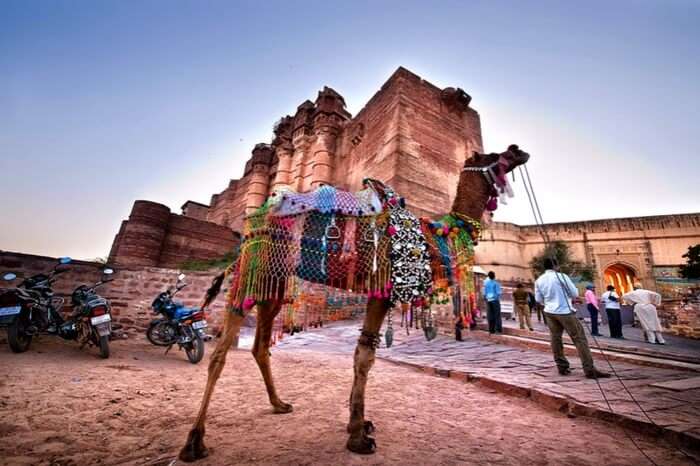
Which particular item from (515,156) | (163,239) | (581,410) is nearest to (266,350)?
(581,410)

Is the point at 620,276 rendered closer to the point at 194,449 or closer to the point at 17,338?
the point at 194,449

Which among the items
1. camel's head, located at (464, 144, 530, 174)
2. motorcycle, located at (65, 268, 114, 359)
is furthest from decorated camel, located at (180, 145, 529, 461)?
motorcycle, located at (65, 268, 114, 359)

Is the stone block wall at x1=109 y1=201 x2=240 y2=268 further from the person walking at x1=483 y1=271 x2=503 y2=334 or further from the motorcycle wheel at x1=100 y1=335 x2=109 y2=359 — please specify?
the person walking at x1=483 y1=271 x2=503 y2=334

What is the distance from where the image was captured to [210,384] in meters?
2.13

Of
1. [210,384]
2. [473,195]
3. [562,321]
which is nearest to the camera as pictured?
[210,384]

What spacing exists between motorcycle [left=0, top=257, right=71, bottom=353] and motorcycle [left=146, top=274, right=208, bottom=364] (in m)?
1.35

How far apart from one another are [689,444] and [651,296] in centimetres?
797

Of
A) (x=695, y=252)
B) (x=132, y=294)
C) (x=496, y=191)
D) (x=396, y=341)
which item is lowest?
(x=396, y=341)

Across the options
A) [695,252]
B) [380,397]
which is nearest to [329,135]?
[380,397]

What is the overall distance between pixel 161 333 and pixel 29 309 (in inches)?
70.9

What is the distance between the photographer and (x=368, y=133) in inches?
717

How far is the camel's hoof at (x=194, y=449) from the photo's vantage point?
1.81m

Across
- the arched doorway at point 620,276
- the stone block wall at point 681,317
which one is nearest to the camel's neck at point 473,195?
the stone block wall at point 681,317

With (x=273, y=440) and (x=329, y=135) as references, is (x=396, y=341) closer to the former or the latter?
(x=273, y=440)
